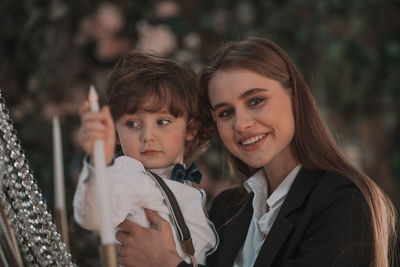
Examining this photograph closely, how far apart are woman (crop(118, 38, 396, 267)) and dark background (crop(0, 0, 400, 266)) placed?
73 cm

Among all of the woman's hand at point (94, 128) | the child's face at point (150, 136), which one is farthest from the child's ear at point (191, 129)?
the woman's hand at point (94, 128)

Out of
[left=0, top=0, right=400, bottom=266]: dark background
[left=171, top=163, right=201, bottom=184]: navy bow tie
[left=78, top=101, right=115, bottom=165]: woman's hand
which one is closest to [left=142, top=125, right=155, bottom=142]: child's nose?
[left=171, top=163, right=201, bottom=184]: navy bow tie

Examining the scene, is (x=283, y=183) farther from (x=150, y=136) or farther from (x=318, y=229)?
(x=150, y=136)

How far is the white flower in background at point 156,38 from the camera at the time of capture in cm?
253

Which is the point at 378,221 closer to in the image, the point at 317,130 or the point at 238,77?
the point at 317,130

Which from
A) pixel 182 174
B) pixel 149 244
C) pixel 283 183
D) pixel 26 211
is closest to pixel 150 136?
pixel 182 174

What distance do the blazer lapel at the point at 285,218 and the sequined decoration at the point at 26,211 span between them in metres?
0.60

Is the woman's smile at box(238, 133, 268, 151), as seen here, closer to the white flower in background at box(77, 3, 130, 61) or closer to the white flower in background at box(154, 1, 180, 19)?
the white flower in background at box(77, 3, 130, 61)

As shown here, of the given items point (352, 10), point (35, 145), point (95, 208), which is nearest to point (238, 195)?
point (95, 208)

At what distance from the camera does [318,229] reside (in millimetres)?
1222

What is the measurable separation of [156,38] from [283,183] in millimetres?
1367

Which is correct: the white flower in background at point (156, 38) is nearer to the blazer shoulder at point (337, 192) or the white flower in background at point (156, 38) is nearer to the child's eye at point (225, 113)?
the child's eye at point (225, 113)

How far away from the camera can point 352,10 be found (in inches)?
115

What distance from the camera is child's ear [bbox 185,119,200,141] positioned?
1.49 metres
